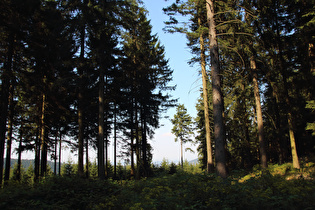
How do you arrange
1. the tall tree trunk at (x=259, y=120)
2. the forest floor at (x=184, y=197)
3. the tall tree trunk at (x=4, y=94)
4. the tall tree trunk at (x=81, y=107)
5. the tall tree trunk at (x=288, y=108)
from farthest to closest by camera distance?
1. the tall tree trunk at (x=259, y=120)
2. the tall tree trunk at (x=288, y=108)
3. the tall tree trunk at (x=81, y=107)
4. the tall tree trunk at (x=4, y=94)
5. the forest floor at (x=184, y=197)

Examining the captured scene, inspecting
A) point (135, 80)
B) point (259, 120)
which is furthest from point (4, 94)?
point (259, 120)

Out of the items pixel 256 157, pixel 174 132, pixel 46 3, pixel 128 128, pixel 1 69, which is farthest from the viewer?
pixel 174 132

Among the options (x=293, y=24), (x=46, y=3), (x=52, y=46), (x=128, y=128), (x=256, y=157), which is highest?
(x=46, y=3)

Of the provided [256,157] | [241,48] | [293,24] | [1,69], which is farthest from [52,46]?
[256,157]

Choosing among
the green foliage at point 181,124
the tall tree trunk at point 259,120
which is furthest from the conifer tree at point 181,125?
the tall tree trunk at point 259,120

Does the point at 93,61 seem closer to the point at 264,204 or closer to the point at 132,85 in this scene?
the point at 132,85

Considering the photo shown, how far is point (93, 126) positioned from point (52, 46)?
9.90 m

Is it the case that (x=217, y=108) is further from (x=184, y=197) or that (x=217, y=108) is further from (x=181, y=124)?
(x=181, y=124)

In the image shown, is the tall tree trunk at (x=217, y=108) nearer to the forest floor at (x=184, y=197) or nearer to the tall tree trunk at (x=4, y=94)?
the forest floor at (x=184, y=197)

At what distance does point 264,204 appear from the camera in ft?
15.9

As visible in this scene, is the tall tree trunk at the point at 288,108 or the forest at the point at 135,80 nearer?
the forest at the point at 135,80

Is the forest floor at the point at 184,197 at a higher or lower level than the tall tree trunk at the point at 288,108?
lower

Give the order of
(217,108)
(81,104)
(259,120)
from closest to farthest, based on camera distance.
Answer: (217,108) < (81,104) < (259,120)

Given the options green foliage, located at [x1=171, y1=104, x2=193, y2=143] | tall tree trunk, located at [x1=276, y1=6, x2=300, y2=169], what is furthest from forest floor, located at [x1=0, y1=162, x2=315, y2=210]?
green foliage, located at [x1=171, y1=104, x2=193, y2=143]
